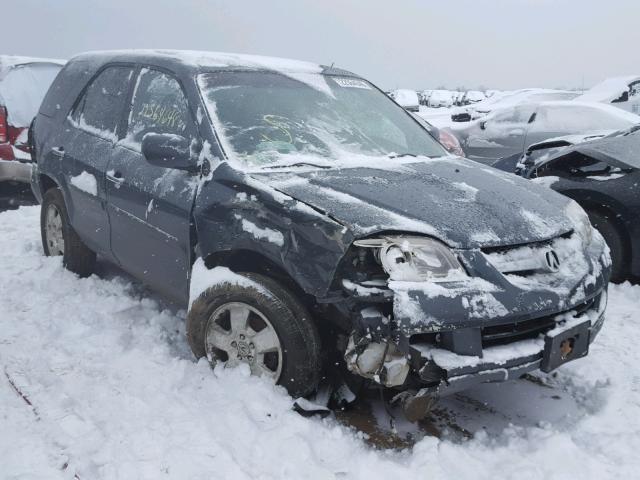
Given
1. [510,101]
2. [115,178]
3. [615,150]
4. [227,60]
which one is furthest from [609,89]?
[115,178]

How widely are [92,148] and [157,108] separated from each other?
0.72m

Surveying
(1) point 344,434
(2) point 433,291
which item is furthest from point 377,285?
(1) point 344,434

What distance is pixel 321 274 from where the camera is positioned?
254 centimetres

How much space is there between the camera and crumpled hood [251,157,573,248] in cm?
258

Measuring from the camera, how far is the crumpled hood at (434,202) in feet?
8.47

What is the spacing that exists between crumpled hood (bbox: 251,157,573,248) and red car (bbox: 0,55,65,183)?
4.68 meters

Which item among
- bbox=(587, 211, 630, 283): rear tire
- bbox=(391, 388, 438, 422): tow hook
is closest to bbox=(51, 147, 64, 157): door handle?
bbox=(391, 388, 438, 422): tow hook

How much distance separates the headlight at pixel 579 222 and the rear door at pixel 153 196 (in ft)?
6.46

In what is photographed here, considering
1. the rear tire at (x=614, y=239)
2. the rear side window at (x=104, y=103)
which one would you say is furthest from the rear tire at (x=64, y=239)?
the rear tire at (x=614, y=239)

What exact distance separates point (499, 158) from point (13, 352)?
7181 millimetres

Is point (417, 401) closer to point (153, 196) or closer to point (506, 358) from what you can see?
point (506, 358)

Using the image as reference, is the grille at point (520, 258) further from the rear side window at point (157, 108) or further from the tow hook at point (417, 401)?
the rear side window at point (157, 108)

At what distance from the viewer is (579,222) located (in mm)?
3193

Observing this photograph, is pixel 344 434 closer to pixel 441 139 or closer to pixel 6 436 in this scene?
pixel 6 436
